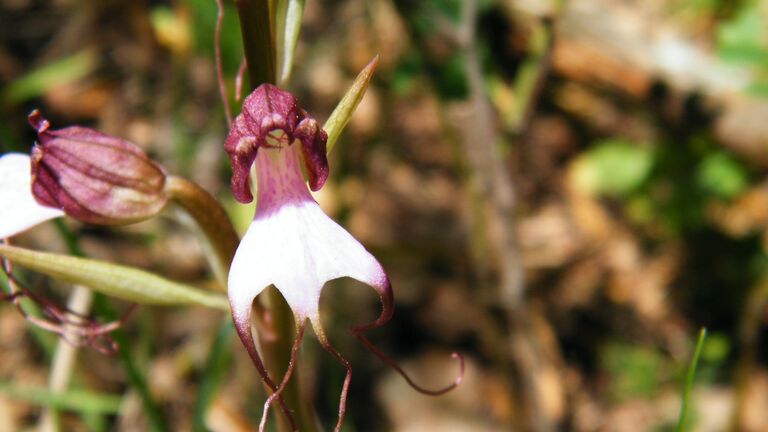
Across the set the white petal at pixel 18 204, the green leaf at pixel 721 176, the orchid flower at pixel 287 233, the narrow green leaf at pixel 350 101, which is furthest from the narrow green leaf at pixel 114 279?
the green leaf at pixel 721 176

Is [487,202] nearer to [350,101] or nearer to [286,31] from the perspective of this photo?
[286,31]

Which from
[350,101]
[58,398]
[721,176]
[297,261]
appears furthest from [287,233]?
[721,176]

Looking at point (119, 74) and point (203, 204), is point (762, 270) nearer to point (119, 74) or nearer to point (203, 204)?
point (203, 204)

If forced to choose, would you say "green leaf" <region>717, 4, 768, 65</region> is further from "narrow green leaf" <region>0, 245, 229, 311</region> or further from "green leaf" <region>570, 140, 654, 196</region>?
"narrow green leaf" <region>0, 245, 229, 311</region>

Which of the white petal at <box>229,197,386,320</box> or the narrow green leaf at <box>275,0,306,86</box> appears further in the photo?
the narrow green leaf at <box>275,0,306,86</box>

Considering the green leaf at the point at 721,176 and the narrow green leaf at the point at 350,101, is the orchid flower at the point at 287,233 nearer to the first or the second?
the narrow green leaf at the point at 350,101

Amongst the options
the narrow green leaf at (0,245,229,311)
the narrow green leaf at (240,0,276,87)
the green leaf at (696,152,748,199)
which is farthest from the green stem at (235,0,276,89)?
the green leaf at (696,152,748,199)
